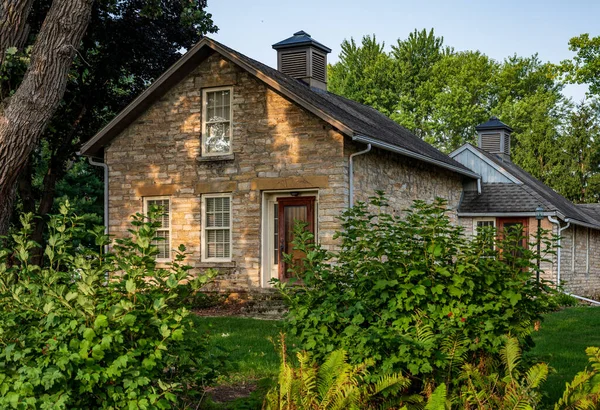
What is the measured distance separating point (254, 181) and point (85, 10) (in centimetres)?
674

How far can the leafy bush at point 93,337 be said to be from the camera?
4102mm

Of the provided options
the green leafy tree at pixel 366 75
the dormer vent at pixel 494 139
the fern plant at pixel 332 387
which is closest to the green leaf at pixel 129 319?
the fern plant at pixel 332 387

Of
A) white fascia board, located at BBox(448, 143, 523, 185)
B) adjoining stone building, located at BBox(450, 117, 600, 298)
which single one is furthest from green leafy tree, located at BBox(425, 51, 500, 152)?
white fascia board, located at BBox(448, 143, 523, 185)

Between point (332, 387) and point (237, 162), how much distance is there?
460 inches

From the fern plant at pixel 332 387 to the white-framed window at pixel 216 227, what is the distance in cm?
1127

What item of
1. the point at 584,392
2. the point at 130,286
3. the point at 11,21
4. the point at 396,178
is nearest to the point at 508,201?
the point at 396,178

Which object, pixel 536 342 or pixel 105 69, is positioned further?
pixel 105 69

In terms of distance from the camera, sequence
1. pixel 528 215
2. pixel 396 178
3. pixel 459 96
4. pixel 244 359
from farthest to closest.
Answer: pixel 459 96, pixel 528 215, pixel 396 178, pixel 244 359

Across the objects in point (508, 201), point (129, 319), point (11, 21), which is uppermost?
point (11, 21)

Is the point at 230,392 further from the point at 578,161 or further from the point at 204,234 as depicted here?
the point at 578,161

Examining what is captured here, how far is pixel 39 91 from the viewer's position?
919 centimetres

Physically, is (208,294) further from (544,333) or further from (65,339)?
(65,339)

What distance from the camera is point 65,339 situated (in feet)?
13.9

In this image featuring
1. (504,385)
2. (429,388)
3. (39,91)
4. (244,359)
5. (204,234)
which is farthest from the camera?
(204,234)
